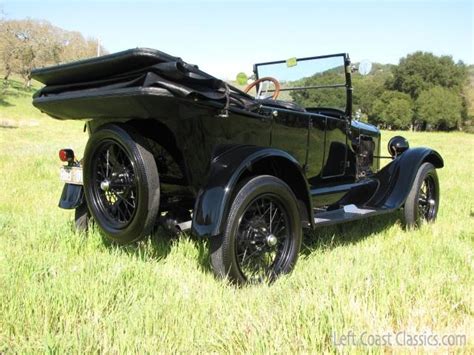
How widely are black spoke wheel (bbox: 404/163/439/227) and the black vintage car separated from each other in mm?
874

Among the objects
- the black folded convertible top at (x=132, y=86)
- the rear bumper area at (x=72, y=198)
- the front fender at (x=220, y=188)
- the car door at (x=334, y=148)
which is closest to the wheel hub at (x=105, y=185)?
the black folded convertible top at (x=132, y=86)

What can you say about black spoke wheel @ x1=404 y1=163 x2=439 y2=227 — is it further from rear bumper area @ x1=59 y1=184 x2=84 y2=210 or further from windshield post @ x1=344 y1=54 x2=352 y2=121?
rear bumper area @ x1=59 y1=184 x2=84 y2=210

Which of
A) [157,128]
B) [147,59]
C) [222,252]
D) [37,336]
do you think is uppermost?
[147,59]

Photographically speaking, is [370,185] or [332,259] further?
[370,185]

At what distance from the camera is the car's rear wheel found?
2891mm

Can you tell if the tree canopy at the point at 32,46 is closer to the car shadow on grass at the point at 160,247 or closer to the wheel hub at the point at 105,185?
the car shadow on grass at the point at 160,247

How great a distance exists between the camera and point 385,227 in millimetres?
4945

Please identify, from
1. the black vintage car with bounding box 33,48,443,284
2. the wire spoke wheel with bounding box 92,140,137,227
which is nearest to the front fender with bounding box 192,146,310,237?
the black vintage car with bounding box 33,48,443,284

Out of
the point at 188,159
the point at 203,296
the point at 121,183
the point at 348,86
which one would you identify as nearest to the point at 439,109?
the point at 348,86

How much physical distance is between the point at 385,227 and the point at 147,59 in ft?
11.1

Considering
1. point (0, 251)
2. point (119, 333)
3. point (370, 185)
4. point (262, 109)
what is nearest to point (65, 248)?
point (0, 251)

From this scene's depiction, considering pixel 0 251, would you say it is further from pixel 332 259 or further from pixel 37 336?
pixel 332 259

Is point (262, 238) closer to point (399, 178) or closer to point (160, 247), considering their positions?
point (160, 247)

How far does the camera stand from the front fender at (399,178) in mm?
4609
